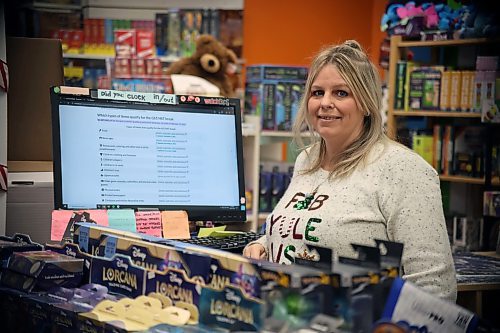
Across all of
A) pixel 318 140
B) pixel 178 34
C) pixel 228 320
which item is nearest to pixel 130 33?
pixel 178 34

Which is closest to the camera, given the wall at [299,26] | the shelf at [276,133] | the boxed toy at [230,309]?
the boxed toy at [230,309]

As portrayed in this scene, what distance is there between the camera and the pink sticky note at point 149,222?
2.38 meters

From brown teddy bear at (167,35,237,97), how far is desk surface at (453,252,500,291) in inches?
104

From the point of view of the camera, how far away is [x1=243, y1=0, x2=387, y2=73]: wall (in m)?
8.59

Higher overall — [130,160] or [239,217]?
[130,160]

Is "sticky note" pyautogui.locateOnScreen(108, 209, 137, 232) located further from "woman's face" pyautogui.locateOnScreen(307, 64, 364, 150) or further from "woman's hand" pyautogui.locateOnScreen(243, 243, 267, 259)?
"woman's face" pyautogui.locateOnScreen(307, 64, 364, 150)

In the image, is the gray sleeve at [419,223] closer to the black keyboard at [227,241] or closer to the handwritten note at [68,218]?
the black keyboard at [227,241]

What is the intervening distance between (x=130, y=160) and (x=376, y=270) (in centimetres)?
139

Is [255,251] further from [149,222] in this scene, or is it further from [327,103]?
Answer: [327,103]

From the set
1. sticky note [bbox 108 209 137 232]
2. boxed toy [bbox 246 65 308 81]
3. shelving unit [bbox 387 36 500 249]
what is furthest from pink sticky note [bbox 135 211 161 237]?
boxed toy [bbox 246 65 308 81]

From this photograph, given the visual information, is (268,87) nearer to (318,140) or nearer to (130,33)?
(130,33)

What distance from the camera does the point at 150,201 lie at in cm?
254

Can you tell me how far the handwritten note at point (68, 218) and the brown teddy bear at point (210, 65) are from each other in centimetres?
350

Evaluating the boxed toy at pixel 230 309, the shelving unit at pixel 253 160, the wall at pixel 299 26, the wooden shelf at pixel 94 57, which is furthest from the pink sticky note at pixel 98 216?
the wall at pixel 299 26
